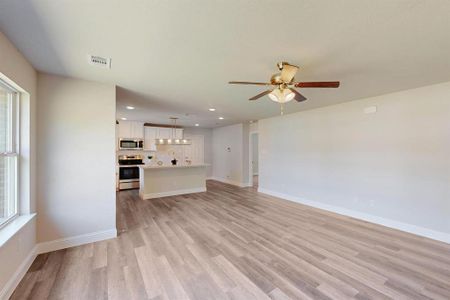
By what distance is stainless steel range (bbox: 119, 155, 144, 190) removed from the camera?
648 centimetres

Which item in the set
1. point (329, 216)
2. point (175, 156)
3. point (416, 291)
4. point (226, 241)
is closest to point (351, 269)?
point (416, 291)

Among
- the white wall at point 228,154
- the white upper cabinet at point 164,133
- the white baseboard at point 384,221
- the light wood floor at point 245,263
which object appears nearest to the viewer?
the light wood floor at point 245,263

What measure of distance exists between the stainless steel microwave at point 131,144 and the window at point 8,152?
4520mm

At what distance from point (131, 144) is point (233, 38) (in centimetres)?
619

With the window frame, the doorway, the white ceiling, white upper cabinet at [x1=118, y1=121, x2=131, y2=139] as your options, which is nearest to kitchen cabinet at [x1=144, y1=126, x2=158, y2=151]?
white upper cabinet at [x1=118, y1=121, x2=131, y2=139]

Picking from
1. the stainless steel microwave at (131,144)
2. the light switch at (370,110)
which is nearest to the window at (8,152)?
the stainless steel microwave at (131,144)

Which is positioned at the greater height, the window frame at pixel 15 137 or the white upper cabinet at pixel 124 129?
the white upper cabinet at pixel 124 129

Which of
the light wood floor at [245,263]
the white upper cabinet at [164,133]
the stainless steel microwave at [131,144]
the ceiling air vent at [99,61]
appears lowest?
the light wood floor at [245,263]

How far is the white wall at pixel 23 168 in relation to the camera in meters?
1.76

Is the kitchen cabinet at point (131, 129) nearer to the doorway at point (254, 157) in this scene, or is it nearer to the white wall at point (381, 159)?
the doorway at point (254, 157)

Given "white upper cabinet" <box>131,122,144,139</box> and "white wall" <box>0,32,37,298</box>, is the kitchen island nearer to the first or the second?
"white upper cabinet" <box>131,122,144,139</box>

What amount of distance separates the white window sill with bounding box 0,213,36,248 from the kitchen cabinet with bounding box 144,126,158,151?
197 inches

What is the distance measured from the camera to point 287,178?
5512 mm

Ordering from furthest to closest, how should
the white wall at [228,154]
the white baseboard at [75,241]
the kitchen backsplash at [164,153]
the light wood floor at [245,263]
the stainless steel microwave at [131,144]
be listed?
the white wall at [228,154]
the kitchen backsplash at [164,153]
the stainless steel microwave at [131,144]
the white baseboard at [75,241]
the light wood floor at [245,263]
